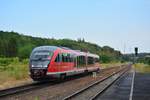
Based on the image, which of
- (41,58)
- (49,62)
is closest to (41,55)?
(41,58)

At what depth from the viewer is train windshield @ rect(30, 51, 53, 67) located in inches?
965

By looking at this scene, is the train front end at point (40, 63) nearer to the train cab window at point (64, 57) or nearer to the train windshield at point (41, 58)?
the train windshield at point (41, 58)

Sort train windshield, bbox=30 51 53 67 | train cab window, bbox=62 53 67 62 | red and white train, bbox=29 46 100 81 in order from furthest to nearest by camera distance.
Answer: train cab window, bbox=62 53 67 62
train windshield, bbox=30 51 53 67
red and white train, bbox=29 46 100 81

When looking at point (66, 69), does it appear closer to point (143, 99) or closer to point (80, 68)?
point (80, 68)

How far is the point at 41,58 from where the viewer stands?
81.4 feet

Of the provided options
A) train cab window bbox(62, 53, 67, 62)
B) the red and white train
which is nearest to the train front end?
the red and white train

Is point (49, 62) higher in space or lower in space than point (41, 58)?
lower

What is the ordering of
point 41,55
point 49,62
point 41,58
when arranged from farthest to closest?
point 41,55
point 41,58
point 49,62

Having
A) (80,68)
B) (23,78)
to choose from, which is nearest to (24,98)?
(23,78)

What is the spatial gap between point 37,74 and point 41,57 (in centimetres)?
142

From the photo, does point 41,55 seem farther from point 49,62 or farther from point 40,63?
point 49,62

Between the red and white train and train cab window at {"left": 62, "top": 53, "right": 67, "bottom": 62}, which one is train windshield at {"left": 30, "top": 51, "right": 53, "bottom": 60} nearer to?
the red and white train

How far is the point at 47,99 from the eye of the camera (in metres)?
16.2

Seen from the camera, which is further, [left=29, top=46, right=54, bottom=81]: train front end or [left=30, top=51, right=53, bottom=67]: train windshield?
[left=30, top=51, right=53, bottom=67]: train windshield
